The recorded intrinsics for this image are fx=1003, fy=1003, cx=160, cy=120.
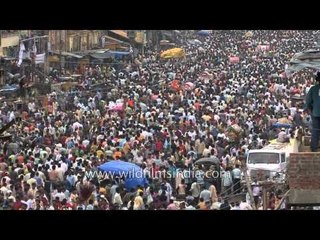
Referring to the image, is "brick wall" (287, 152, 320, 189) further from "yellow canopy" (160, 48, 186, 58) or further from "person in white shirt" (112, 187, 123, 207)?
"yellow canopy" (160, 48, 186, 58)

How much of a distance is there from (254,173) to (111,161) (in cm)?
219

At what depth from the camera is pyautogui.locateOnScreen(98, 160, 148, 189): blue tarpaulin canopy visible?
12886 mm

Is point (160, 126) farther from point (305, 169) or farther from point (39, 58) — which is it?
point (305, 169)

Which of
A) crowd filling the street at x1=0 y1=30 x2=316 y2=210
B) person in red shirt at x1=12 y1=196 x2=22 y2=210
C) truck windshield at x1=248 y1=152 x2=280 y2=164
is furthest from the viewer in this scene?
truck windshield at x1=248 y1=152 x2=280 y2=164

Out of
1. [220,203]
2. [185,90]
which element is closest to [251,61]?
[185,90]

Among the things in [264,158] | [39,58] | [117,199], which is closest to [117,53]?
[39,58]

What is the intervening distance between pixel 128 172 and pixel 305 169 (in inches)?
197

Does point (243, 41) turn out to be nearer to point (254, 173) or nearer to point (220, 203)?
point (254, 173)

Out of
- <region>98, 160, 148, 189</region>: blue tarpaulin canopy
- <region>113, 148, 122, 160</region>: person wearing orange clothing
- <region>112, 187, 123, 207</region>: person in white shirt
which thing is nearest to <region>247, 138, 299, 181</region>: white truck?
<region>98, 160, 148, 189</region>: blue tarpaulin canopy

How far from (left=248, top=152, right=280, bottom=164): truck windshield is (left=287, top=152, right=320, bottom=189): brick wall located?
447cm

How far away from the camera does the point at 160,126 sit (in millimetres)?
16219

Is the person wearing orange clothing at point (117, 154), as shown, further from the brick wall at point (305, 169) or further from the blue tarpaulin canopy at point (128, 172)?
the brick wall at point (305, 169)

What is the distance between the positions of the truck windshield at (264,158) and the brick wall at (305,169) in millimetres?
4468

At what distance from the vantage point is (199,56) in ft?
62.0
